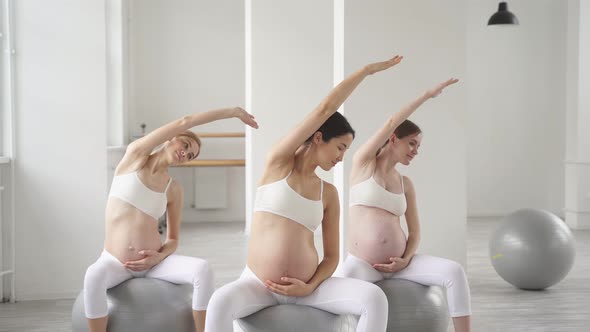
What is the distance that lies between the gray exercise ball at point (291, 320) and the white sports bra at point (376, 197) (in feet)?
2.93

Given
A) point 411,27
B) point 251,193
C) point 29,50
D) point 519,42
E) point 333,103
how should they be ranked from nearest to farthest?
point 333,103, point 29,50, point 411,27, point 251,193, point 519,42

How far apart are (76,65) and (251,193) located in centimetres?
337

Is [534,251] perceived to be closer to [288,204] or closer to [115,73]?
[288,204]

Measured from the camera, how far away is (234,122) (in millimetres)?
9680

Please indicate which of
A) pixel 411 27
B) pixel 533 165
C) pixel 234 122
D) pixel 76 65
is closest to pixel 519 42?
pixel 533 165

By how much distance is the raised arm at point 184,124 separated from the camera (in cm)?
310

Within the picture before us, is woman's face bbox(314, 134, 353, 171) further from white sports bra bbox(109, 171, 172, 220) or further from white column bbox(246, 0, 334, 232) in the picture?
white column bbox(246, 0, 334, 232)

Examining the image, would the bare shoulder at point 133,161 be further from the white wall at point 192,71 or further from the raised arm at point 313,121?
the white wall at point 192,71

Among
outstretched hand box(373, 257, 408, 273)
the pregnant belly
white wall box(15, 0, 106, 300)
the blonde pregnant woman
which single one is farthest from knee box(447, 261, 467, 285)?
white wall box(15, 0, 106, 300)

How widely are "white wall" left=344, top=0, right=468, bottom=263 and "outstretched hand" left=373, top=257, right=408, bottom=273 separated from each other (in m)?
1.75

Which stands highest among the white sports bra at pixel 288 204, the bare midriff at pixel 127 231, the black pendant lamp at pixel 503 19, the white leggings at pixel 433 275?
the black pendant lamp at pixel 503 19

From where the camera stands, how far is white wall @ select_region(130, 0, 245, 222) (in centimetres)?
947

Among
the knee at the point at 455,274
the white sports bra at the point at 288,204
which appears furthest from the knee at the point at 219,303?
the knee at the point at 455,274

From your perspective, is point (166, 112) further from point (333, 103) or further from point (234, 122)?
point (333, 103)
